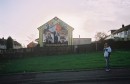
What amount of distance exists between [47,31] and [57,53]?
32.1 feet

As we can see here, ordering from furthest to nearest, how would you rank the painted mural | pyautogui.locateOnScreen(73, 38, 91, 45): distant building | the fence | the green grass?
pyautogui.locateOnScreen(73, 38, 91, 45): distant building
the painted mural
the fence
the green grass

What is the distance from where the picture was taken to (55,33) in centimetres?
4819

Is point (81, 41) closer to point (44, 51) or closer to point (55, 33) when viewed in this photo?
point (55, 33)

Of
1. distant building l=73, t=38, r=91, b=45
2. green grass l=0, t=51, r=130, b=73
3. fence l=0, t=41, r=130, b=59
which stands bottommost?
green grass l=0, t=51, r=130, b=73

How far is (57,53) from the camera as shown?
40.2 metres

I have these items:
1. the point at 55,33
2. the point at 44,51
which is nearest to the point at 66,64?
the point at 44,51

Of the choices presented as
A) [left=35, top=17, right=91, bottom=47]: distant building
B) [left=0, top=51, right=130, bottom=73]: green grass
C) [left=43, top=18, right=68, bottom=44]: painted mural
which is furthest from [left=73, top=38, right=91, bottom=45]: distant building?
[left=0, top=51, right=130, bottom=73]: green grass

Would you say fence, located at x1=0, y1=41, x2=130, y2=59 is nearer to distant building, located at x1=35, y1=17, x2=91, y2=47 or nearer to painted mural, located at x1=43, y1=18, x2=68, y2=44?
distant building, located at x1=35, y1=17, x2=91, y2=47

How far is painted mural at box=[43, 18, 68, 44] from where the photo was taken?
158 ft

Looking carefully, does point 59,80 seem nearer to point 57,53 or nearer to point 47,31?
point 57,53

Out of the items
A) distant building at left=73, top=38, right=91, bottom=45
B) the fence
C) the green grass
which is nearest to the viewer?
the green grass

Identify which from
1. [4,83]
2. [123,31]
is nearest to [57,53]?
[4,83]

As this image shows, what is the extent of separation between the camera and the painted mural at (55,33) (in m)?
48.1

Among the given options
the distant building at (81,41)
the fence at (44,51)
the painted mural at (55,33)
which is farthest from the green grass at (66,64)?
the distant building at (81,41)
